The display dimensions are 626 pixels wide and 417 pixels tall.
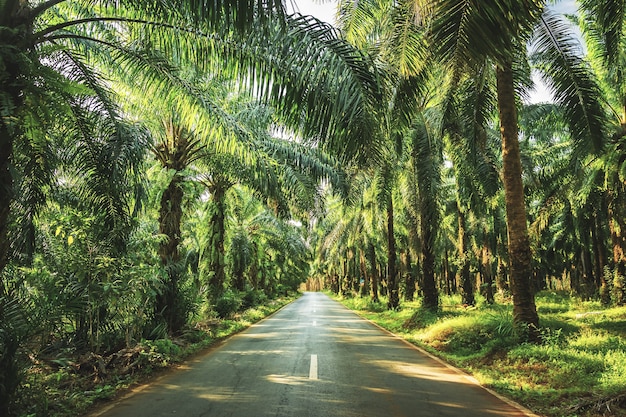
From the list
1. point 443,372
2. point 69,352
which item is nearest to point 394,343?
point 443,372

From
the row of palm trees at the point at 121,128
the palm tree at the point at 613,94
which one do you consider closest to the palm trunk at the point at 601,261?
the palm tree at the point at 613,94

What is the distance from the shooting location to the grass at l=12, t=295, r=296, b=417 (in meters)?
5.54

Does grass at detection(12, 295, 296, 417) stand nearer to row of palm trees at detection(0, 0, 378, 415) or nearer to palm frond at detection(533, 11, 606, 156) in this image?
row of palm trees at detection(0, 0, 378, 415)

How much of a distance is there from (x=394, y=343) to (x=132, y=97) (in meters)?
9.93

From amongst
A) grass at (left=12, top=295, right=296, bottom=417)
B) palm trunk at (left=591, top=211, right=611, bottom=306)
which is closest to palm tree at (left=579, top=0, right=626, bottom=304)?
palm trunk at (left=591, top=211, right=611, bottom=306)

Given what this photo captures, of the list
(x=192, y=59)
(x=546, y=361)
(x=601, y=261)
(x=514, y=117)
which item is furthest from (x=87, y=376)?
(x=601, y=261)

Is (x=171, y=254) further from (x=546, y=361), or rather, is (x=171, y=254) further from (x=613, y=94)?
(x=613, y=94)

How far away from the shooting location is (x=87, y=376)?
7242 millimetres

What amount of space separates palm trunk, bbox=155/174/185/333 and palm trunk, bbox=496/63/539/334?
885 centimetres

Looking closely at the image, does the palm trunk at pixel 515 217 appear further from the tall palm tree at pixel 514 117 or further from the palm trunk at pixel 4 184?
the palm trunk at pixel 4 184

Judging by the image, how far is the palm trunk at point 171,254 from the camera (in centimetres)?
1205

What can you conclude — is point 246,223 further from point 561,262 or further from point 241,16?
point 561,262

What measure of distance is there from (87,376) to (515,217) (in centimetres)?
906

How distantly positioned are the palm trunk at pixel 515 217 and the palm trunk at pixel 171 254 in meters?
8.85
